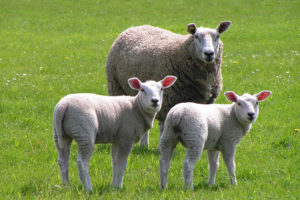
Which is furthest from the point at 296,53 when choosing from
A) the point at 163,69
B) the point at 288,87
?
the point at 163,69

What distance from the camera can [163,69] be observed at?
7.32 meters

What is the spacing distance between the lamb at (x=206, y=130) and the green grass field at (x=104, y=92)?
285mm

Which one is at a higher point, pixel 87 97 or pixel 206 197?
pixel 87 97

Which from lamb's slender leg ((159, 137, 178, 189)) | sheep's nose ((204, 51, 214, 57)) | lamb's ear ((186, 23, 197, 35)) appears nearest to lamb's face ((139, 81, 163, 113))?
lamb's slender leg ((159, 137, 178, 189))

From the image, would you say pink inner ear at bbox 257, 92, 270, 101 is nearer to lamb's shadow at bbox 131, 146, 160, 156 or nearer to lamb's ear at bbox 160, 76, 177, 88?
lamb's ear at bbox 160, 76, 177, 88

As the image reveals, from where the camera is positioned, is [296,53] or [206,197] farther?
[296,53]

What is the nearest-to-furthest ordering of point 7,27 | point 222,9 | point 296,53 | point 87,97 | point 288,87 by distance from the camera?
1. point 87,97
2. point 288,87
3. point 296,53
4. point 7,27
5. point 222,9

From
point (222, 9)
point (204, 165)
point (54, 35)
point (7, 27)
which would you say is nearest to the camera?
point (204, 165)

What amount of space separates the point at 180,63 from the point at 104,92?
3447 mm

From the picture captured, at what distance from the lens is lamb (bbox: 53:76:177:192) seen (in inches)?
195

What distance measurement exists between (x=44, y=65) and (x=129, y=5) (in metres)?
16.2

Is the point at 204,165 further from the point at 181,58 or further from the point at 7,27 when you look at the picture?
the point at 7,27

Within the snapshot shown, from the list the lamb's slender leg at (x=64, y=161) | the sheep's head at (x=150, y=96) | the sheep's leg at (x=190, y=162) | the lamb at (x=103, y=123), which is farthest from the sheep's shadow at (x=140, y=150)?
the sheep's leg at (x=190, y=162)

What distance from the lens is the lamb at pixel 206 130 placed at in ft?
16.3
